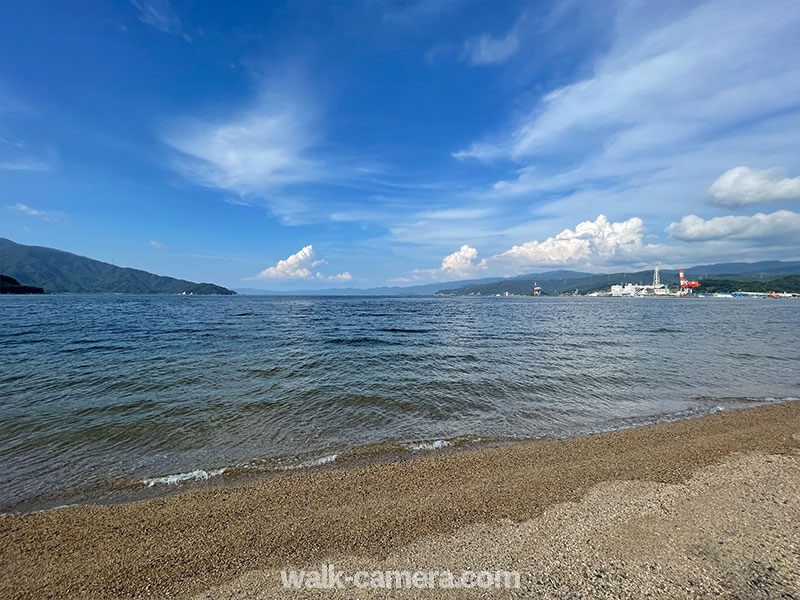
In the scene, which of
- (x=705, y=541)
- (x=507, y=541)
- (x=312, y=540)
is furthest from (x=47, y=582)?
(x=705, y=541)

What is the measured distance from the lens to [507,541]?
448cm

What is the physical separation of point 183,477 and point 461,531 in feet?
19.4

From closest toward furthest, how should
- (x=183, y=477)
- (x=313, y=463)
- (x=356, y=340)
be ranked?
(x=183, y=477) < (x=313, y=463) < (x=356, y=340)

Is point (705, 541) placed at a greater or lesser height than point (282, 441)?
greater

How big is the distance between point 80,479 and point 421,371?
12.6 metres

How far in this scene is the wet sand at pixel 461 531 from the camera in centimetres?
381

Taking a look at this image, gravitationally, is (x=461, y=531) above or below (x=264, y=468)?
above

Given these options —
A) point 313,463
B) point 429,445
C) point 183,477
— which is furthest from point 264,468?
point 429,445

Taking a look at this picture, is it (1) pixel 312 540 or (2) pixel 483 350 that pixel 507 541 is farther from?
Result: (2) pixel 483 350

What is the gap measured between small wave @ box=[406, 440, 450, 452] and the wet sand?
1.29m

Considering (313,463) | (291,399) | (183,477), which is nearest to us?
(183,477)

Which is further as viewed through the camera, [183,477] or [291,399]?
[291,399]

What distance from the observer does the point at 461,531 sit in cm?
473

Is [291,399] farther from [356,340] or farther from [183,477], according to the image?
[356,340]
